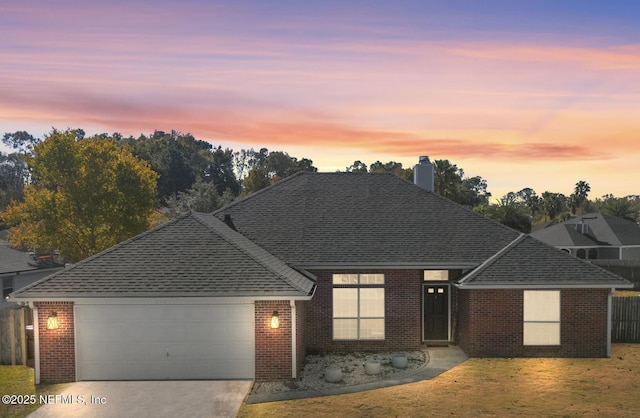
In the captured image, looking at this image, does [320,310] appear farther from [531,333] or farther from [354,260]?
[531,333]

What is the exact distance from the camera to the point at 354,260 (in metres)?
17.5

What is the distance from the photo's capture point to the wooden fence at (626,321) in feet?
60.3

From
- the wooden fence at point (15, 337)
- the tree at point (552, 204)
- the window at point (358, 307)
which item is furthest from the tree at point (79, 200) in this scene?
the tree at point (552, 204)

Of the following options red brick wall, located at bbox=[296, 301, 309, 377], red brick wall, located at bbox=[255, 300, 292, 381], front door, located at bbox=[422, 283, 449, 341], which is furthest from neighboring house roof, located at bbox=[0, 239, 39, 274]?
front door, located at bbox=[422, 283, 449, 341]

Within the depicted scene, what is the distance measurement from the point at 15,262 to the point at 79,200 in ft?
22.6

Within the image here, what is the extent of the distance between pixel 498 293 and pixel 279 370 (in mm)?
7675

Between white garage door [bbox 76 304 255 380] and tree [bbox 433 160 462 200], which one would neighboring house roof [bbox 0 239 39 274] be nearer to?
white garage door [bbox 76 304 255 380]

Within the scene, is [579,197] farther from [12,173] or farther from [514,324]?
[12,173]

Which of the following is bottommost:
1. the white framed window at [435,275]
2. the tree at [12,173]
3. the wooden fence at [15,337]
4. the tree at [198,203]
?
the wooden fence at [15,337]

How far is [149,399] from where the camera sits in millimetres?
12469

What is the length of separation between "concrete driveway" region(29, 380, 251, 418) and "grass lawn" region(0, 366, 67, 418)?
12.7 inches

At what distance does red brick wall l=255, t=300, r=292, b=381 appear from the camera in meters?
14.0

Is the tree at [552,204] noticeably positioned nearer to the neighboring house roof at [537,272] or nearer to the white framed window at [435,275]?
the neighboring house roof at [537,272]

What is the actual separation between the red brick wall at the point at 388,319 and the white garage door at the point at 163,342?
3.79 meters
